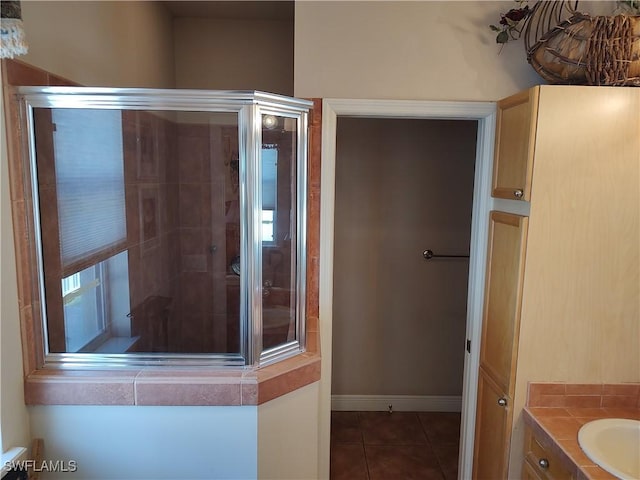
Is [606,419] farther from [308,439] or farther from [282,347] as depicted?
[282,347]

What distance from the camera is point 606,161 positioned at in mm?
1542

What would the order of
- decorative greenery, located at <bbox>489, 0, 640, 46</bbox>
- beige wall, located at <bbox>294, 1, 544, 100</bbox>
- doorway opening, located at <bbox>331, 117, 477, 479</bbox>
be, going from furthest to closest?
doorway opening, located at <bbox>331, 117, 477, 479</bbox>, beige wall, located at <bbox>294, 1, 544, 100</bbox>, decorative greenery, located at <bbox>489, 0, 640, 46</bbox>

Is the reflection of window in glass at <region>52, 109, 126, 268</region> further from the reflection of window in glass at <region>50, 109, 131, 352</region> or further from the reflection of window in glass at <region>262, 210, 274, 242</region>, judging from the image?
the reflection of window in glass at <region>262, 210, 274, 242</region>

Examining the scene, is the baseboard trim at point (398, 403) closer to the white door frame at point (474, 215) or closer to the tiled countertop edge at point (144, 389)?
the white door frame at point (474, 215)

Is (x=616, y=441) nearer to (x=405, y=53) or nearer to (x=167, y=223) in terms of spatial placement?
(x=405, y=53)

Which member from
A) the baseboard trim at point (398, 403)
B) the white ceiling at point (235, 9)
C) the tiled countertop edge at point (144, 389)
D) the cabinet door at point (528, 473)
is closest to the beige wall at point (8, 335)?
the tiled countertop edge at point (144, 389)

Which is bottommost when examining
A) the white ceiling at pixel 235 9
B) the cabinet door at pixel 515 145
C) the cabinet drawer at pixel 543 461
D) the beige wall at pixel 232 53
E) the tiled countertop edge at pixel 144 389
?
the cabinet drawer at pixel 543 461

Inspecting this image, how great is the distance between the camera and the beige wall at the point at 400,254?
2793 millimetres

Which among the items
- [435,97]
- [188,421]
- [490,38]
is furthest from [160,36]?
[188,421]

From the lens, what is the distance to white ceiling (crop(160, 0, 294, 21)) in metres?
2.43

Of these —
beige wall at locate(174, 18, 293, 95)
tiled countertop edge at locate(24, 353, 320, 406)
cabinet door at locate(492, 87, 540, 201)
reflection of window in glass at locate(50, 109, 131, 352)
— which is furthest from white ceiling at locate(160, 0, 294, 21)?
Answer: tiled countertop edge at locate(24, 353, 320, 406)

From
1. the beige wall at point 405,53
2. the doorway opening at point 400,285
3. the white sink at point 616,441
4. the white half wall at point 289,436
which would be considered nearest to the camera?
the white sink at point 616,441

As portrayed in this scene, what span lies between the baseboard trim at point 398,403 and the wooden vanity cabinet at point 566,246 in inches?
49.9

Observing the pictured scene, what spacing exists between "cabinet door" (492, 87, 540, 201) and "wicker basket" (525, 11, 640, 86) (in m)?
0.20
